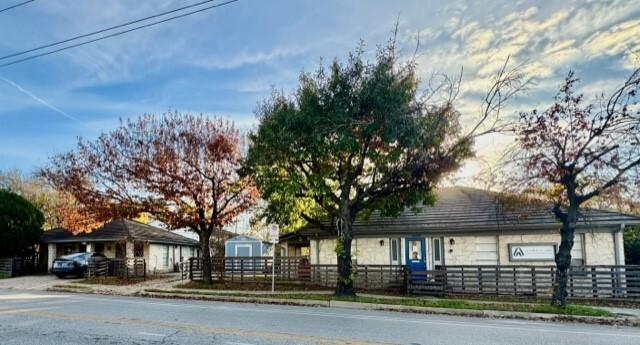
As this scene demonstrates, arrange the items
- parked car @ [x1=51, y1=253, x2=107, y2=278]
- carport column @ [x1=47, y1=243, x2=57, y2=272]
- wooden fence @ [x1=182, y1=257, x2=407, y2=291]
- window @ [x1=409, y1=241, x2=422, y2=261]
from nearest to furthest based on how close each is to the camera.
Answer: wooden fence @ [x1=182, y1=257, x2=407, y2=291] < window @ [x1=409, y1=241, x2=422, y2=261] < parked car @ [x1=51, y1=253, x2=107, y2=278] < carport column @ [x1=47, y1=243, x2=57, y2=272]

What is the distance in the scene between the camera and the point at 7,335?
26.1 ft

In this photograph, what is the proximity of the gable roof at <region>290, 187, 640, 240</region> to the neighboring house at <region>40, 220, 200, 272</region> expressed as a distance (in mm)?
10378

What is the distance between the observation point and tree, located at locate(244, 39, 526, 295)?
14016 millimetres

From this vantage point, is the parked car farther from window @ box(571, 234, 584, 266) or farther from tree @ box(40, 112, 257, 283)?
window @ box(571, 234, 584, 266)

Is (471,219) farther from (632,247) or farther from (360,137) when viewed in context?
(632,247)

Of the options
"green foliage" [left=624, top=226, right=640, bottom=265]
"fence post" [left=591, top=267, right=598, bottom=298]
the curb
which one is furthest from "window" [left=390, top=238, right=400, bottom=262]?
"green foliage" [left=624, top=226, right=640, bottom=265]

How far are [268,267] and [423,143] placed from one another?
9606 mm

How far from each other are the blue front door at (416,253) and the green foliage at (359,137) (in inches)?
113

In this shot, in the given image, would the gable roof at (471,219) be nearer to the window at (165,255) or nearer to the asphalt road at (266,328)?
the asphalt road at (266,328)

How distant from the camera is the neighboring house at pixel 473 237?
1599 cm

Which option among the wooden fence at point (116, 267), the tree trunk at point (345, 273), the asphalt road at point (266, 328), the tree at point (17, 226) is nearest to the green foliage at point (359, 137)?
the tree trunk at point (345, 273)

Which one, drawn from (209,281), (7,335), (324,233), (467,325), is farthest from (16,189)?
(467,325)

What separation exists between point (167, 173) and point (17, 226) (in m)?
14.2

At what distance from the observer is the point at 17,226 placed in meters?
26.3
